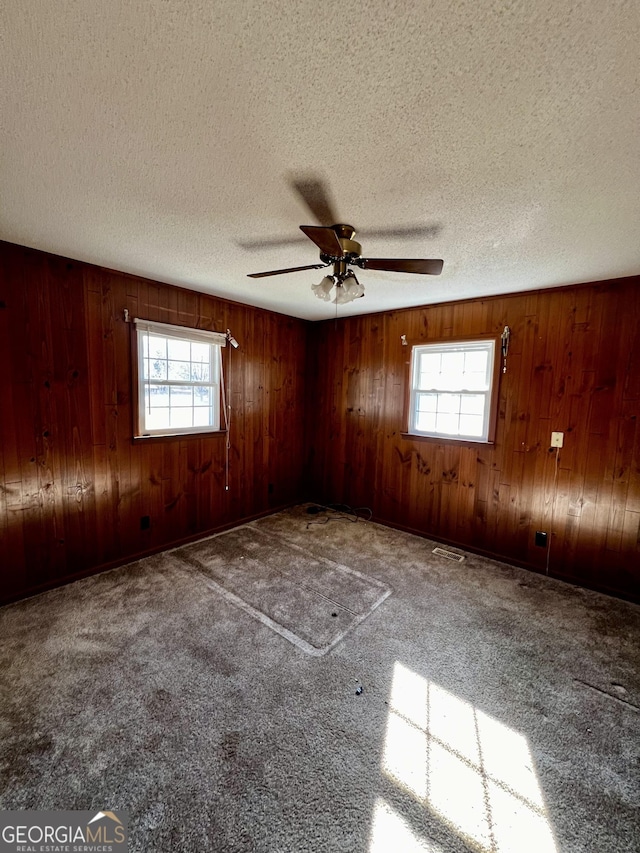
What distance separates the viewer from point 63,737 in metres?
1.48

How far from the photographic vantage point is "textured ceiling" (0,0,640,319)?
34.5 inches

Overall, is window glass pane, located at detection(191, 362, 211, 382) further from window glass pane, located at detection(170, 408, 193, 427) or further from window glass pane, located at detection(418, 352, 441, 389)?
window glass pane, located at detection(418, 352, 441, 389)

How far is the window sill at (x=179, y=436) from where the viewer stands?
3.05 metres

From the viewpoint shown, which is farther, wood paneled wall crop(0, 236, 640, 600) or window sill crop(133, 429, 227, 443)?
window sill crop(133, 429, 227, 443)

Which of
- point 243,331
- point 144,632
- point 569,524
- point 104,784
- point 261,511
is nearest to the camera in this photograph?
point 104,784

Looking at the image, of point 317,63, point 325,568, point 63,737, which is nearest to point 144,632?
point 63,737

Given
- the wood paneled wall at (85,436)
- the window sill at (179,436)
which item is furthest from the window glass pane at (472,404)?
the window sill at (179,436)

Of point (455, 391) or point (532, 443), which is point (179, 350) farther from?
point (532, 443)

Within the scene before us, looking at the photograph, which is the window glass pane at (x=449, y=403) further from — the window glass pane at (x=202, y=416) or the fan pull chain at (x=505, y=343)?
the window glass pane at (x=202, y=416)

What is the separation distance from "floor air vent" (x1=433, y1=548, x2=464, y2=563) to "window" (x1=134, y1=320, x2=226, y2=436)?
101 inches

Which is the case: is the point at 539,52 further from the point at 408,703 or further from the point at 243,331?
the point at 243,331

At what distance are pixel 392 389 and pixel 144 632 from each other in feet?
10.2

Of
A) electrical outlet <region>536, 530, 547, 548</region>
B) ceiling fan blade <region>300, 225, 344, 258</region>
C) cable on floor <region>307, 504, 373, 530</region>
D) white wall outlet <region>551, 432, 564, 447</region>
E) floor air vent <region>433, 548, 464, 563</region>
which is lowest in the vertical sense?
floor air vent <region>433, 548, 464, 563</region>

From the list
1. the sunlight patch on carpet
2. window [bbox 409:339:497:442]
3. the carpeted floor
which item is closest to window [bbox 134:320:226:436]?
the sunlight patch on carpet
